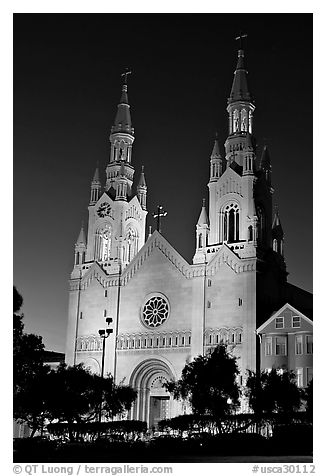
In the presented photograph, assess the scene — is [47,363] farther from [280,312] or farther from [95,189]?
[280,312]

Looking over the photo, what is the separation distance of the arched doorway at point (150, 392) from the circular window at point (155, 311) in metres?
3.10

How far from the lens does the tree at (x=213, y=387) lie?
41.8 metres

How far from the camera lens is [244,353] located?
169 feet

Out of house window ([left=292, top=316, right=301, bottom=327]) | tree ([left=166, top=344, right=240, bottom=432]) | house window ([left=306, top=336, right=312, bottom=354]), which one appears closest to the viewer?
tree ([left=166, top=344, right=240, bottom=432])

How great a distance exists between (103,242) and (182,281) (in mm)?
11195

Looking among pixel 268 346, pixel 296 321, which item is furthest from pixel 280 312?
pixel 268 346

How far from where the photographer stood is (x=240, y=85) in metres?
60.5

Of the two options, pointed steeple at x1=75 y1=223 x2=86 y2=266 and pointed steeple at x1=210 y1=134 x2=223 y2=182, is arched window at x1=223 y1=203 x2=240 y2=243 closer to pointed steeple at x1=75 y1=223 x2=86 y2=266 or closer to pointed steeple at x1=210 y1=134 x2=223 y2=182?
pointed steeple at x1=210 y1=134 x2=223 y2=182

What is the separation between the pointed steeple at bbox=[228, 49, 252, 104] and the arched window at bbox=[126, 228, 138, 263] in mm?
14807

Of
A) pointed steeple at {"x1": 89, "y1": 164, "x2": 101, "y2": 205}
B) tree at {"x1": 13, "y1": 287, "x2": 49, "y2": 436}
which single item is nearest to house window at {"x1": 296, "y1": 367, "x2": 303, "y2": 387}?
tree at {"x1": 13, "y1": 287, "x2": 49, "y2": 436}

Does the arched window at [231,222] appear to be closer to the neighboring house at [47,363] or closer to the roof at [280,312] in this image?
the roof at [280,312]

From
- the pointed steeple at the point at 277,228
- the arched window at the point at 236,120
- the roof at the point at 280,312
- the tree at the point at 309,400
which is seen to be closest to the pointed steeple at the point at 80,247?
the arched window at the point at 236,120

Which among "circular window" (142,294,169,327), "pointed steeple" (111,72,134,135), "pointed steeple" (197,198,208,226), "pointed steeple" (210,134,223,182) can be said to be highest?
"pointed steeple" (111,72,134,135)

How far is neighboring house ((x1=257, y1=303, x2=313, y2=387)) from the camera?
156 ft
